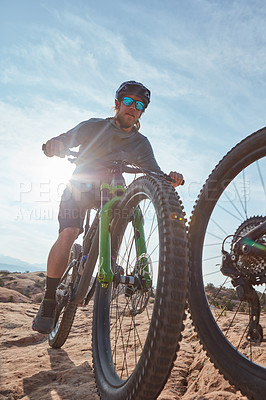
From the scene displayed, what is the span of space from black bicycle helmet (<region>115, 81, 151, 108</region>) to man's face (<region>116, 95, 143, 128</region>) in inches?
2.0

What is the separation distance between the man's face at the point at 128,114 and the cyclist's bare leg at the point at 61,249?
4.80ft

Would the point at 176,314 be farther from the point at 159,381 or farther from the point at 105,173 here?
the point at 105,173

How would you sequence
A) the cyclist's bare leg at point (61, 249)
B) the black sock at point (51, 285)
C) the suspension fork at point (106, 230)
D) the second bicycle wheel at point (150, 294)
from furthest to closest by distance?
1. the black sock at point (51, 285)
2. the cyclist's bare leg at point (61, 249)
3. the suspension fork at point (106, 230)
4. the second bicycle wheel at point (150, 294)

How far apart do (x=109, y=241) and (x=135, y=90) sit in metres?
1.79

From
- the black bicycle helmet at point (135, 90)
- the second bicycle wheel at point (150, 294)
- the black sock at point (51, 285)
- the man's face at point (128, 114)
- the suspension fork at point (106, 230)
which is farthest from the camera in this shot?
the black sock at point (51, 285)

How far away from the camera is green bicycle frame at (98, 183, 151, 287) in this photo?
7.69 feet

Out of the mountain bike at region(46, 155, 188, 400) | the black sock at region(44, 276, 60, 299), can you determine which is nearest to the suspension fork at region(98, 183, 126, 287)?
the mountain bike at region(46, 155, 188, 400)

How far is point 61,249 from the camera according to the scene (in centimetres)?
348

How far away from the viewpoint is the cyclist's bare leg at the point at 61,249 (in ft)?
11.4

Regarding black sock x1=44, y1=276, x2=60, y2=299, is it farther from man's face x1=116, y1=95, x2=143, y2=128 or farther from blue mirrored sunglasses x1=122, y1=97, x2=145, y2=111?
blue mirrored sunglasses x1=122, y1=97, x2=145, y2=111

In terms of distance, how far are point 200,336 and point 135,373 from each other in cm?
84

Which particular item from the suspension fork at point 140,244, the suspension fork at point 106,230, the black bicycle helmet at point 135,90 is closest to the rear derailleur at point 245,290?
the suspension fork at point 140,244

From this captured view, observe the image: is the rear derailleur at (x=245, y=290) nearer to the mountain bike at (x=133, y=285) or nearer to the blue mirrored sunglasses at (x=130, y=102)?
the mountain bike at (x=133, y=285)

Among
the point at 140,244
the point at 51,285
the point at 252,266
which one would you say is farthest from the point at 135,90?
the point at 51,285
